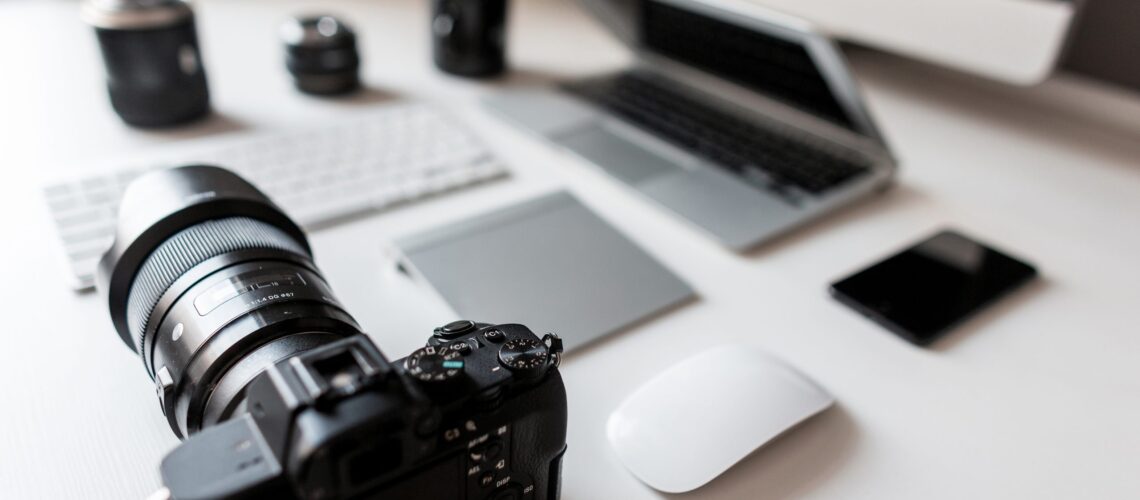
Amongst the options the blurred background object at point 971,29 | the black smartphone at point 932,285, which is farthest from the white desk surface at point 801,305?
the blurred background object at point 971,29

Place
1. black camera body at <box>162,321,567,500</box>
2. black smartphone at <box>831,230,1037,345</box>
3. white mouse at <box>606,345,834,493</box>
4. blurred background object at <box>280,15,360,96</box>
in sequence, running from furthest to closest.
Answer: blurred background object at <box>280,15,360,96</box> < black smartphone at <box>831,230,1037,345</box> < white mouse at <box>606,345,834,493</box> < black camera body at <box>162,321,567,500</box>

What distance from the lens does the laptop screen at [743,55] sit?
72cm

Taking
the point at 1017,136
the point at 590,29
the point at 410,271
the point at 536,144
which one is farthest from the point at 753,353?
the point at 590,29

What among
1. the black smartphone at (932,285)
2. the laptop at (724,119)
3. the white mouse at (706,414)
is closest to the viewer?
the white mouse at (706,414)

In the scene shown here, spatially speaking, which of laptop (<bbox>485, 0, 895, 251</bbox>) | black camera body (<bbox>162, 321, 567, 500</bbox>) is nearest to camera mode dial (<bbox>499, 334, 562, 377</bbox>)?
black camera body (<bbox>162, 321, 567, 500</bbox>)

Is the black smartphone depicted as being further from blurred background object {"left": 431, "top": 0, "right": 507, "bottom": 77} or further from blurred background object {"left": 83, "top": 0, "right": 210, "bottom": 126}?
blurred background object {"left": 83, "top": 0, "right": 210, "bottom": 126}

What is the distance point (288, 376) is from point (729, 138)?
537 mm

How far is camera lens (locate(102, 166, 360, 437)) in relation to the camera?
396mm

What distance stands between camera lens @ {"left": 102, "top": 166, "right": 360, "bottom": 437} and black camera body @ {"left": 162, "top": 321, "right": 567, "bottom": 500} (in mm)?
44

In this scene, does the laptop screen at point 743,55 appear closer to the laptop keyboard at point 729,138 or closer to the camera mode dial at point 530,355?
the laptop keyboard at point 729,138

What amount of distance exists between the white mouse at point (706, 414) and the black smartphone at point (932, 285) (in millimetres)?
108

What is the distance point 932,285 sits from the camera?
583 millimetres

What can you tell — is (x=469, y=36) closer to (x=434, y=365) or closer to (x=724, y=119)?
(x=724, y=119)

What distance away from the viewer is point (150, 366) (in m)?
0.44
